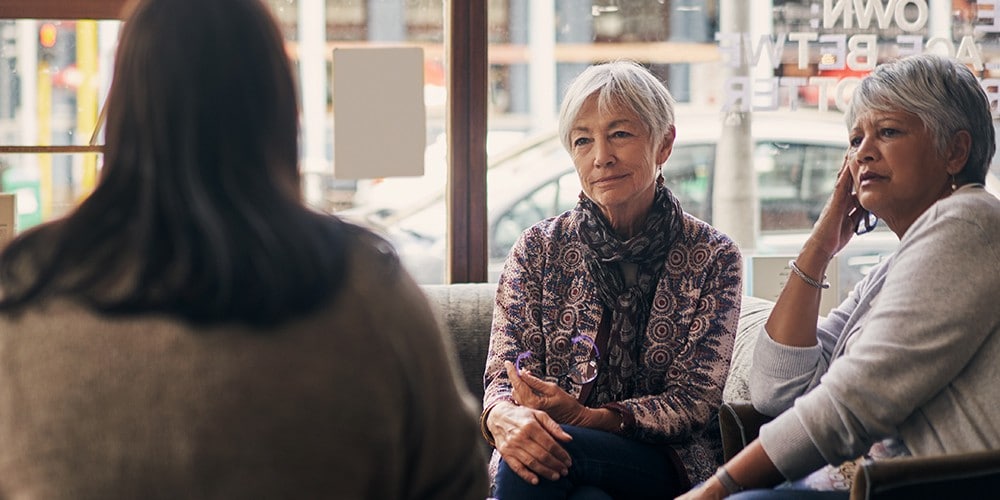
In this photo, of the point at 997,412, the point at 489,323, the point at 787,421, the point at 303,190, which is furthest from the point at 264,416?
the point at 489,323

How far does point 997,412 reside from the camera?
5.88ft

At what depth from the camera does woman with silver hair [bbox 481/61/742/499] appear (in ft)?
7.34

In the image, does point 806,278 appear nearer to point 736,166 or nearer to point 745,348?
point 745,348

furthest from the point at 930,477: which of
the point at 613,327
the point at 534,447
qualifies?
the point at 613,327

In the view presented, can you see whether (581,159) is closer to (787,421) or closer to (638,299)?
(638,299)

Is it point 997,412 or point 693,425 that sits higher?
point 997,412

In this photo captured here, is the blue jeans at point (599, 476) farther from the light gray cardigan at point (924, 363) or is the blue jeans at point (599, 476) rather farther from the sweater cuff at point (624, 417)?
the light gray cardigan at point (924, 363)

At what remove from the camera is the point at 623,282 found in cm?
251

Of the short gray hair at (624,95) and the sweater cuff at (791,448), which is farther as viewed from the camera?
the short gray hair at (624,95)

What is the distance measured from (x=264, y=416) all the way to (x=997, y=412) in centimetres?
121

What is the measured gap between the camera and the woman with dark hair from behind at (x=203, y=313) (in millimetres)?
1123

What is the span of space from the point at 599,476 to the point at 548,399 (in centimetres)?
20

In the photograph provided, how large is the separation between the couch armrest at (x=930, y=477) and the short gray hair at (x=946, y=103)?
1.83ft

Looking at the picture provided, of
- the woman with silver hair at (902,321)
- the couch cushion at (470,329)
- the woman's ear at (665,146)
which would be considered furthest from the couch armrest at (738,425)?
the couch cushion at (470,329)
